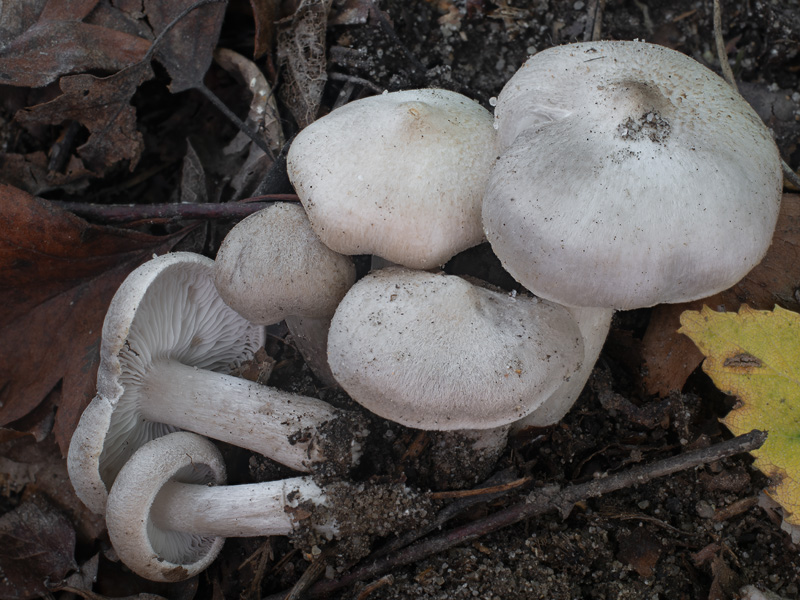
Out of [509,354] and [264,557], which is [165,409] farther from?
[509,354]

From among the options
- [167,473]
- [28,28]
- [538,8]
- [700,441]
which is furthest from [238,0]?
[700,441]

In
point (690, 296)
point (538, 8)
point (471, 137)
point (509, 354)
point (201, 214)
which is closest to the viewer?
point (690, 296)

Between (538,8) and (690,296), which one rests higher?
(538,8)

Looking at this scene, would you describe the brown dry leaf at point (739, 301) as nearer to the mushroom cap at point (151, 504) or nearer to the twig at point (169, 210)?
the twig at point (169, 210)

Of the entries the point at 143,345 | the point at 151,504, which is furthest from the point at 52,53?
the point at 151,504

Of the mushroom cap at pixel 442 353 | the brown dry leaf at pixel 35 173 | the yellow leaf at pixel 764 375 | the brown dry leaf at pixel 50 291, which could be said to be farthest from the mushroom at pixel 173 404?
the yellow leaf at pixel 764 375

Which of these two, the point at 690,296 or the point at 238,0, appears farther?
the point at 238,0
